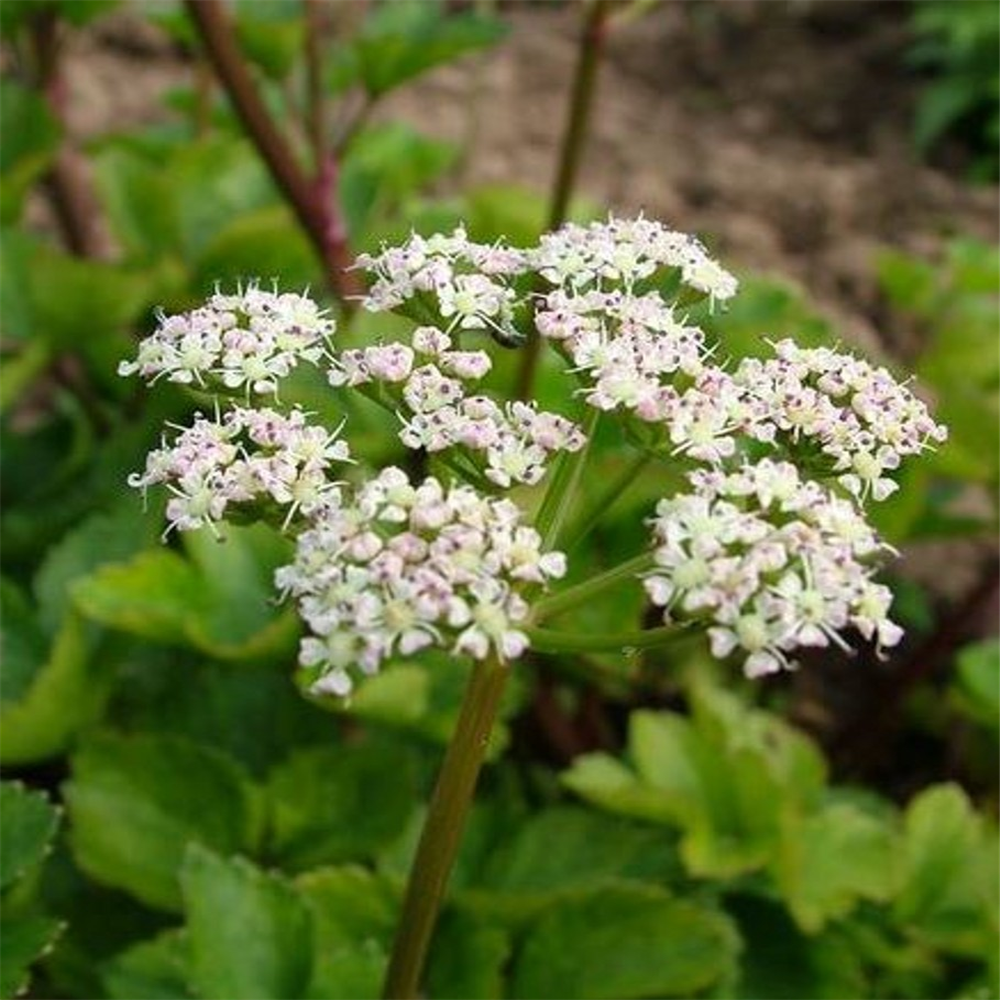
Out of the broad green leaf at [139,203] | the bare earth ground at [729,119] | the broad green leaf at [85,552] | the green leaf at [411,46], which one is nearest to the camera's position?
the broad green leaf at [85,552]

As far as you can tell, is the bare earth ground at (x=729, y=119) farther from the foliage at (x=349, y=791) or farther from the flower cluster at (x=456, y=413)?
the flower cluster at (x=456, y=413)

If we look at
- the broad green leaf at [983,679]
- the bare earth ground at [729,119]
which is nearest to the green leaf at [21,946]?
the broad green leaf at [983,679]

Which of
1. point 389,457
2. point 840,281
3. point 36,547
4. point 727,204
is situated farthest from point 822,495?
point 727,204

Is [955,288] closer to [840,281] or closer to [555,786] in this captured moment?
[840,281]

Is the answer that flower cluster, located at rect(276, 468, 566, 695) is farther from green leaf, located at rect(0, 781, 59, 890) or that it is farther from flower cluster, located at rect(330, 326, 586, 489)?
green leaf, located at rect(0, 781, 59, 890)

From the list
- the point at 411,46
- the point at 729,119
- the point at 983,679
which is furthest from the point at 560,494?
the point at 729,119

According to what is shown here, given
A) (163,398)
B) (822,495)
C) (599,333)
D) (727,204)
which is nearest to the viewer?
(822,495)

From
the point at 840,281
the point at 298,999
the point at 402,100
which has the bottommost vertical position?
the point at 298,999
